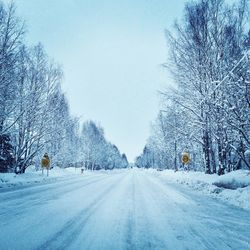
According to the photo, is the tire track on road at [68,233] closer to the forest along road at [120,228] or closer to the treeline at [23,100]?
the forest along road at [120,228]

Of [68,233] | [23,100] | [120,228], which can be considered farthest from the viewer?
[23,100]

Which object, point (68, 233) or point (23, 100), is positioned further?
point (23, 100)

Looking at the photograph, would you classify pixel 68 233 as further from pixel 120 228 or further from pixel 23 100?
pixel 23 100

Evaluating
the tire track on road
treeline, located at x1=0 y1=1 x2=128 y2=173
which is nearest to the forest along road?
the tire track on road

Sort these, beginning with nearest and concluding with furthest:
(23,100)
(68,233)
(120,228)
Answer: (68,233)
(120,228)
(23,100)

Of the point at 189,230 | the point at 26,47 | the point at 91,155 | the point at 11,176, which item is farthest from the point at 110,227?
the point at 91,155

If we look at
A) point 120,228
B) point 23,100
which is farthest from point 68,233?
point 23,100

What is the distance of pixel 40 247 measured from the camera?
4301 mm

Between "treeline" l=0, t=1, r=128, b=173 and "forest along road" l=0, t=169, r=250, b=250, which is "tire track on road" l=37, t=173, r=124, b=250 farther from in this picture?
"treeline" l=0, t=1, r=128, b=173

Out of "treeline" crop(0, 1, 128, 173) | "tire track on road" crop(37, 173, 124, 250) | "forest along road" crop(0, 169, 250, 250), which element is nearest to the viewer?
"tire track on road" crop(37, 173, 124, 250)

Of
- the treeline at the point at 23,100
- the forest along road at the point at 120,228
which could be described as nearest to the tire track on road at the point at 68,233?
the forest along road at the point at 120,228

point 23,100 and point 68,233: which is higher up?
point 23,100

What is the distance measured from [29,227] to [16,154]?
913 inches

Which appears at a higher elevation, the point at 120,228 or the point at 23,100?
the point at 23,100
